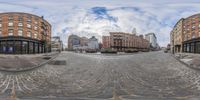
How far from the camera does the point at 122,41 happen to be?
336cm

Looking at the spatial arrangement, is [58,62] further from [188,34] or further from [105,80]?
[188,34]

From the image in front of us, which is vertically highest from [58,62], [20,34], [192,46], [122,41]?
[20,34]

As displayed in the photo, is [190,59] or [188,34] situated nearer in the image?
[188,34]

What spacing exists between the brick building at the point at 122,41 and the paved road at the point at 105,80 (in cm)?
42

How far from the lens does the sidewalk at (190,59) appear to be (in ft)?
11.7

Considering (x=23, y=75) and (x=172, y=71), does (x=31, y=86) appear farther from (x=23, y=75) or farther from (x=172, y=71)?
(x=172, y=71)

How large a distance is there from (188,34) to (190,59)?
705mm

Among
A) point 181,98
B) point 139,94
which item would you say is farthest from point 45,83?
point 181,98

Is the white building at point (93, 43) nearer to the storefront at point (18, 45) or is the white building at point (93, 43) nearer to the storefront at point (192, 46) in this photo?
the storefront at point (18, 45)

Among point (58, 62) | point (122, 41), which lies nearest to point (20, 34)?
point (58, 62)

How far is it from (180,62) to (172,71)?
32 centimetres

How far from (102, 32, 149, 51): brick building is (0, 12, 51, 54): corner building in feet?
4.35

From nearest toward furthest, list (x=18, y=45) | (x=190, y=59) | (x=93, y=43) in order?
(x=18, y=45)
(x=93, y=43)
(x=190, y=59)

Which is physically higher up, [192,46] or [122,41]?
[122,41]
